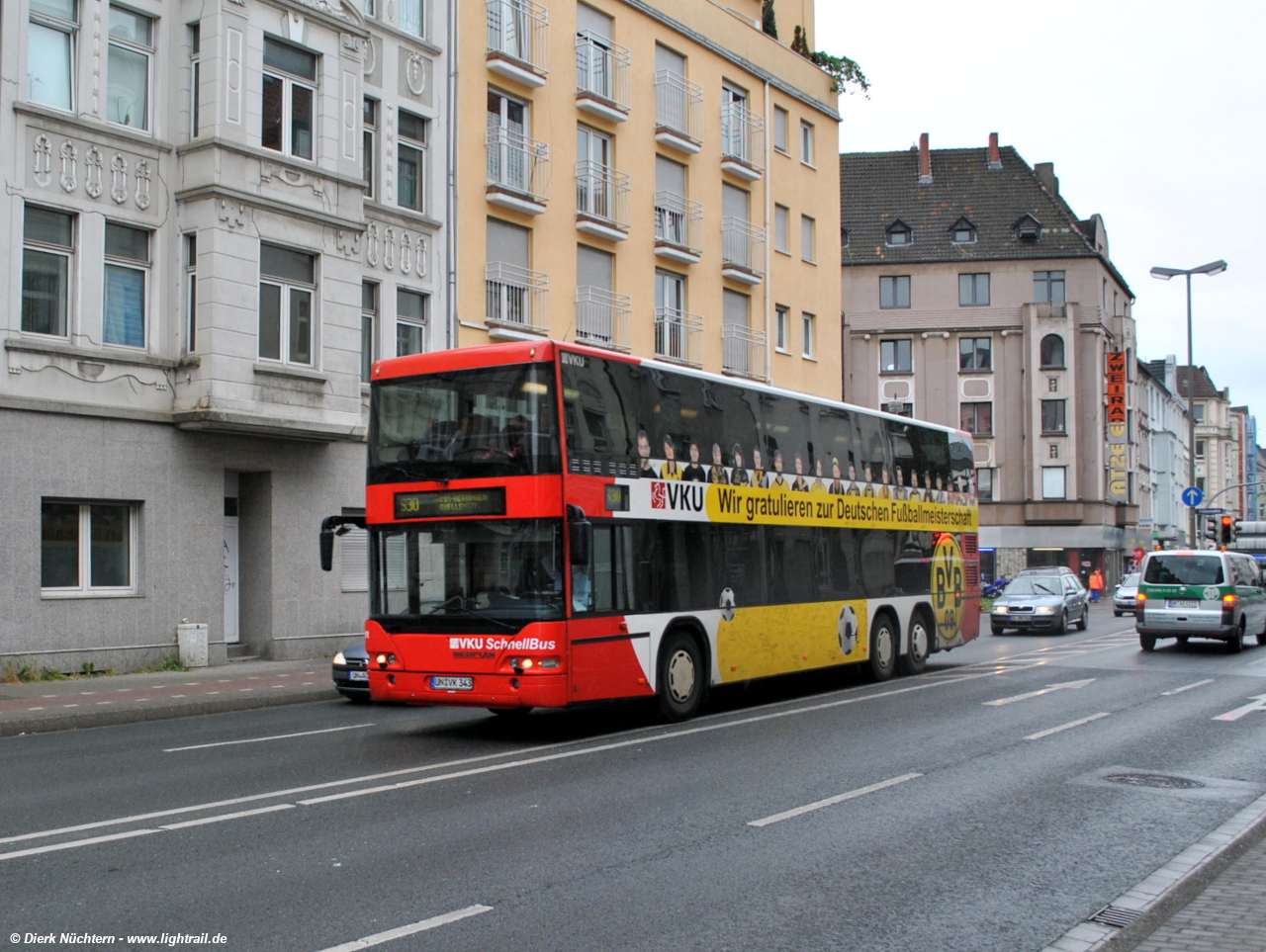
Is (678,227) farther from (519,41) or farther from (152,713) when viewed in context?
(152,713)

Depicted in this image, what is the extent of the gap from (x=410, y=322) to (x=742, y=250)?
1202 cm

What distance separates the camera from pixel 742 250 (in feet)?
113

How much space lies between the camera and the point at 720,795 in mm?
9555

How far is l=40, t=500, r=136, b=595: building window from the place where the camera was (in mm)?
19000

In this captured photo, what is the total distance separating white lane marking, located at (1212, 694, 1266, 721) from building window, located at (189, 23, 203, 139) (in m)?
17.1

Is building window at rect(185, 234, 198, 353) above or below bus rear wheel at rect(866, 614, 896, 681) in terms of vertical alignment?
above

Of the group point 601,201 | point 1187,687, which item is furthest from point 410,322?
point 1187,687

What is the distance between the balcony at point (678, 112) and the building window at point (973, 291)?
119 feet

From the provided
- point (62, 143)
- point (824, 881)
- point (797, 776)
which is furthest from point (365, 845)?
point (62, 143)

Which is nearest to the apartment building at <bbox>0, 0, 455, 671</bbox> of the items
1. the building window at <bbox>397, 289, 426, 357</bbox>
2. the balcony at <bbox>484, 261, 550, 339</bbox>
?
the building window at <bbox>397, 289, 426, 357</bbox>

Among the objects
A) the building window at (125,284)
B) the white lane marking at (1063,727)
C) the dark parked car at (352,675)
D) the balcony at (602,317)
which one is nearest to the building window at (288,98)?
the building window at (125,284)

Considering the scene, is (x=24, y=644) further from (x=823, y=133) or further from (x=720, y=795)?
(x=823, y=133)

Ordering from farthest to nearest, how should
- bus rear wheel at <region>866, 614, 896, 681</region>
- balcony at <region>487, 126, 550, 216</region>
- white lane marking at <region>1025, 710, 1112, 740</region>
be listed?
balcony at <region>487, 126, 550, 216</region> → bus rear wheel at <region>866, 614, 896, 681</region> → white lane marking at <region>1025, 710, 1112, 740</region>

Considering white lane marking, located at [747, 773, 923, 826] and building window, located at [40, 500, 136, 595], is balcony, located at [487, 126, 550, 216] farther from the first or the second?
white lane marking, located at [747, 773, 923, 826]
